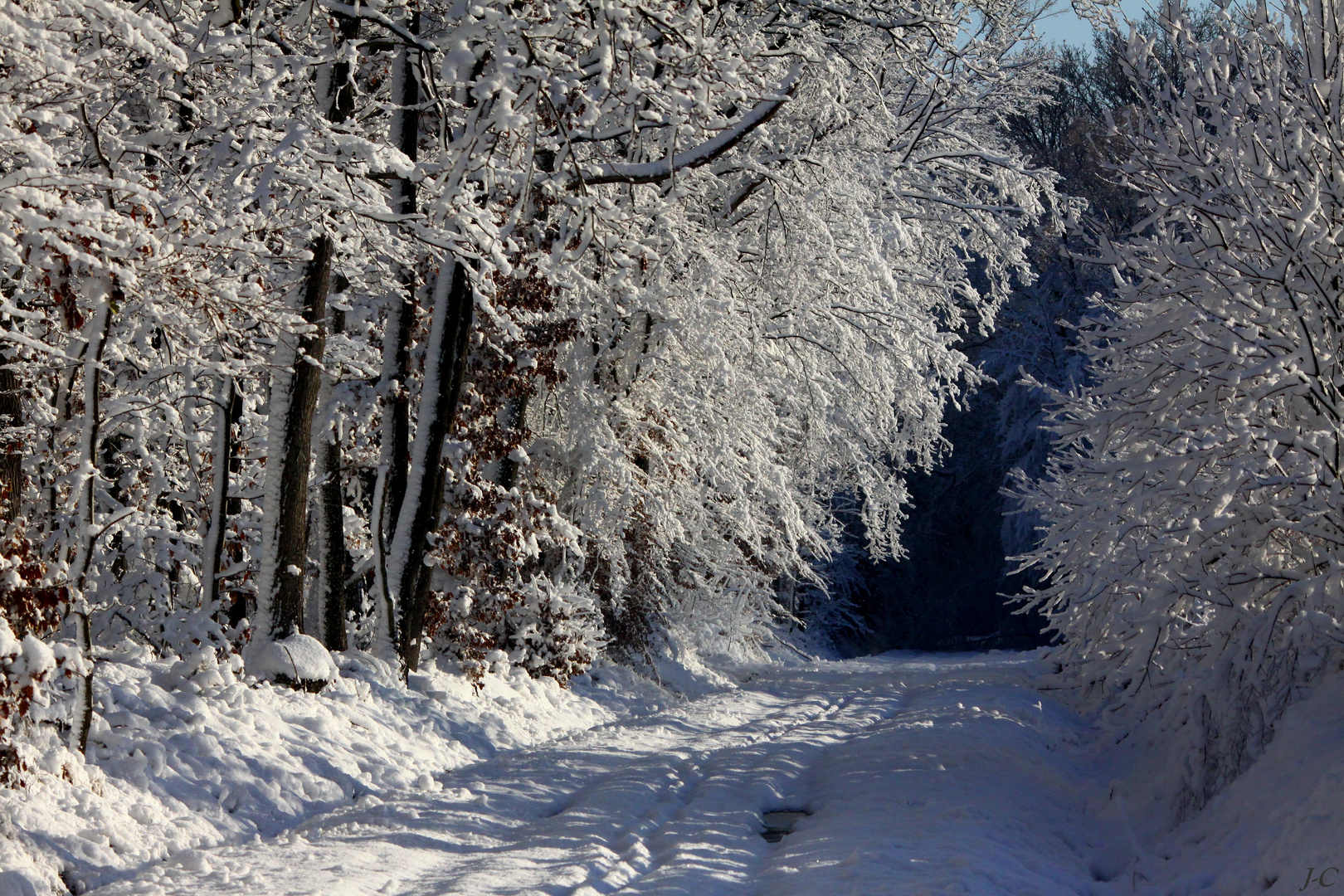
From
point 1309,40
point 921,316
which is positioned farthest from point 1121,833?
point 921,316

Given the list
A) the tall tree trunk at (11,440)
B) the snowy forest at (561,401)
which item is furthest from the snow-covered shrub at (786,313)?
the tall tree trunk at (11,440)

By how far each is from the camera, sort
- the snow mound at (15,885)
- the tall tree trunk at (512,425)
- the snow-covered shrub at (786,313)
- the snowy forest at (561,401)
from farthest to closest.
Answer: the tall tree trunk at (512,425), the snow-covered shrub at (786,313), the snowy forest at (561,401), the snow mound at (15,885)

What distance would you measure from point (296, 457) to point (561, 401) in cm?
618

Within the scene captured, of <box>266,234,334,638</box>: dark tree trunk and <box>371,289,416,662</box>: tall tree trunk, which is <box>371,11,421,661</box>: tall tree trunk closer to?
<box>371,289,416,662</box>: tall tree trunk

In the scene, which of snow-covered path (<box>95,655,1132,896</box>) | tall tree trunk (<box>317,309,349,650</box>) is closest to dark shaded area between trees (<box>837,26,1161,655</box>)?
snow-covered path (<box>95,655,1132,896</box>)

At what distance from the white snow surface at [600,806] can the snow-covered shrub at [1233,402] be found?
62 cm

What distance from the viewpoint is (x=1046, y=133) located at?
40.2 metres

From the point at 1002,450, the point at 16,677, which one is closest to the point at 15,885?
the point at 16,677

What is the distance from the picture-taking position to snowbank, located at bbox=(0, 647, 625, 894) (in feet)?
20.5

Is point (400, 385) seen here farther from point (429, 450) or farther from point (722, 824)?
point (722, 824)

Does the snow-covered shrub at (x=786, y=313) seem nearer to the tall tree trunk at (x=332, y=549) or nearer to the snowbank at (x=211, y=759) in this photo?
the tall tree trunk at (x=332, y=549)

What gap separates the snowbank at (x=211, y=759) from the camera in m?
6.24

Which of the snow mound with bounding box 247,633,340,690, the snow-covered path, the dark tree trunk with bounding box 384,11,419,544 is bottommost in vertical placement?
the snow-covered path

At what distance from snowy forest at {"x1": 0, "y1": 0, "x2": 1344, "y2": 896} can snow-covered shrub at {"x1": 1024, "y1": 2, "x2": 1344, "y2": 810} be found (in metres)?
0.05
